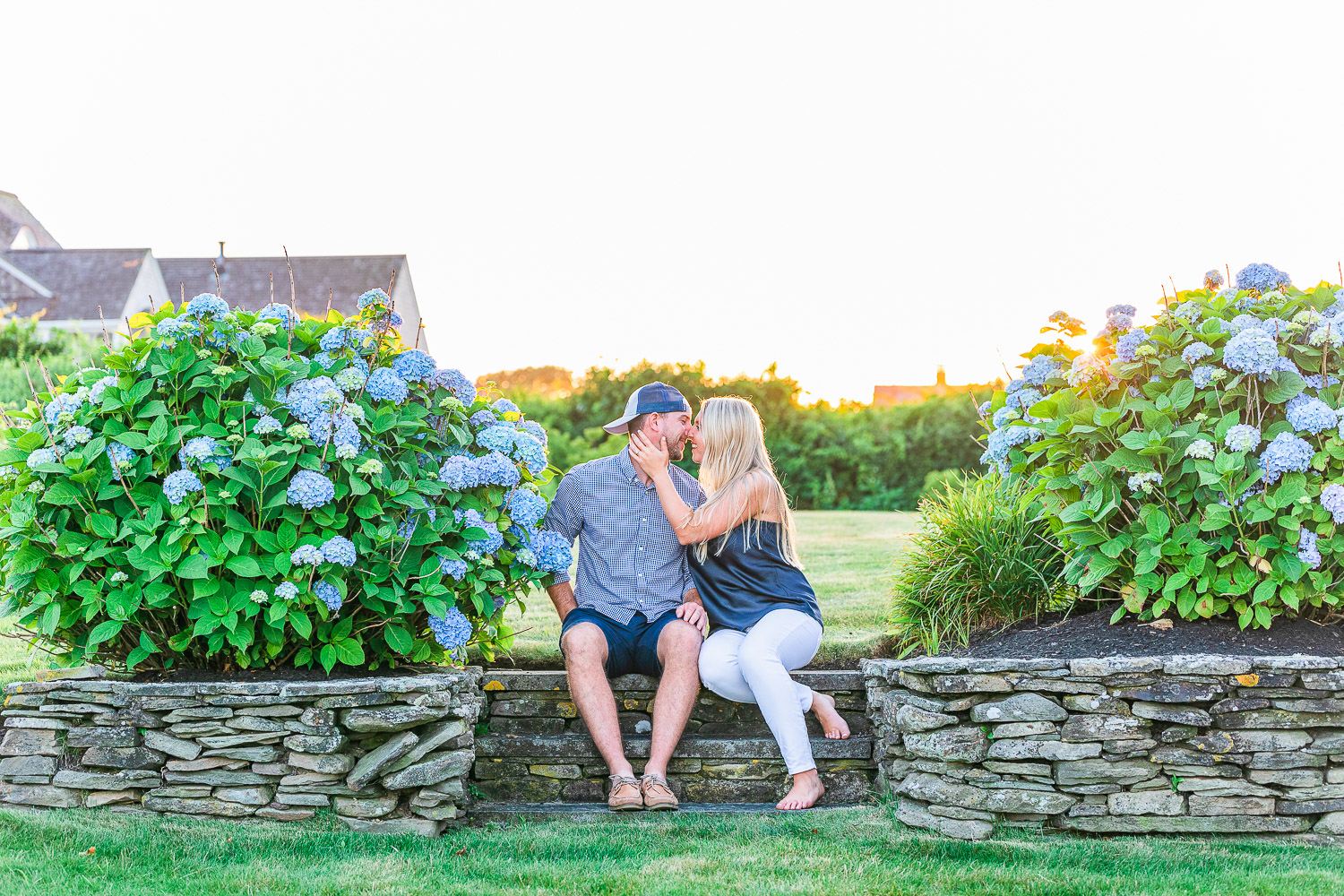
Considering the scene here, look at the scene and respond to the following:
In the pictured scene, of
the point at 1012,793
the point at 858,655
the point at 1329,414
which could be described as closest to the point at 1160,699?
the point at 1012,793

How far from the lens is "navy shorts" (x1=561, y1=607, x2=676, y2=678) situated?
375cm

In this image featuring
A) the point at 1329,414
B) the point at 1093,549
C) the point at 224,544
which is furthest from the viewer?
the point at 1093,549

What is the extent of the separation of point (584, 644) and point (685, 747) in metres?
0.55

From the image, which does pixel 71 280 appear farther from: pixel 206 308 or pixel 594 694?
pixel 594 694

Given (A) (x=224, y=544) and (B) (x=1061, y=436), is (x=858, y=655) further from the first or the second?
(A) (x=224, y=544)

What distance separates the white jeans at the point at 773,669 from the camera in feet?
11.6

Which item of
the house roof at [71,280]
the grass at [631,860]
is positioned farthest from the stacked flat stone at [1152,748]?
the house roof at [71,280]

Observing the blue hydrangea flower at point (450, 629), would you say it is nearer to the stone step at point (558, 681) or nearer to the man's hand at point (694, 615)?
the stone step at point (558, 681)

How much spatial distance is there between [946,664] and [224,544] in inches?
90.8

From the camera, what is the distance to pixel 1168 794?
10.8 feet

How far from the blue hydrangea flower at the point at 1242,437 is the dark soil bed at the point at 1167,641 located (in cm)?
64

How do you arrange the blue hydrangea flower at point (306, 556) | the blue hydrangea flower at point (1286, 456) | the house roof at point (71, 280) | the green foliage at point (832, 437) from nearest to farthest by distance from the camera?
the blue hydrangea flower at point (306, 556), the blue hydrangea flower at point (1286, 456), the green foliage at point (832, 437), the house roof at point (71, 280)

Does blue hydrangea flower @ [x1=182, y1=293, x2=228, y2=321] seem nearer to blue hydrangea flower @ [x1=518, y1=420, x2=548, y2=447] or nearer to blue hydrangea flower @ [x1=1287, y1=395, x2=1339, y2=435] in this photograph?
blue hydrangea flower @ [x1=518, y1=420, x2=548, y2=447]

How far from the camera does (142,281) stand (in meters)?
20.4
